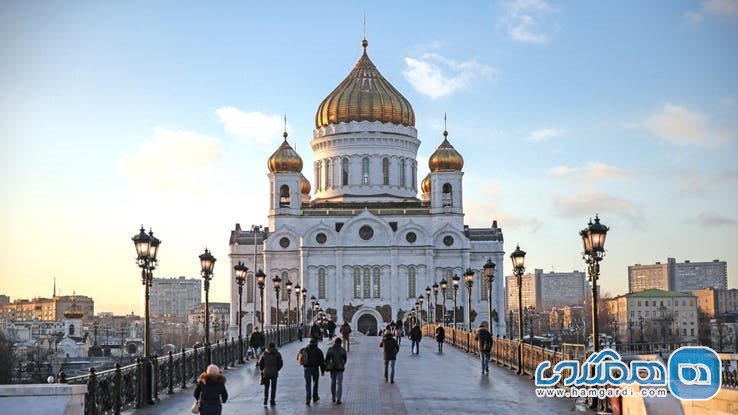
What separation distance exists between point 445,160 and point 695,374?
263ft

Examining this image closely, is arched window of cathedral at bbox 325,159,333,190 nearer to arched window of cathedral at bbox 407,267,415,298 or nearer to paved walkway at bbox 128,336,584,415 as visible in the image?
arched window of cathedral at bbox 407,267,415,298

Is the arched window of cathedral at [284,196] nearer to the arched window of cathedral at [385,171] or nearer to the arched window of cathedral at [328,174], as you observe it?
the arched window of cathedral at [328,174]

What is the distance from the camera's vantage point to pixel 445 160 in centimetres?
9744

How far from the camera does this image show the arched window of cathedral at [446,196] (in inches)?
3846

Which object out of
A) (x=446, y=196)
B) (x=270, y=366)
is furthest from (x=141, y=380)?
(x=446, y=196)

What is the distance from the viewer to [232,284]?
3959 inches

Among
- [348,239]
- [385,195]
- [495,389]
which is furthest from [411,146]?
[495,389]

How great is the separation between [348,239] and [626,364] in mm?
76149

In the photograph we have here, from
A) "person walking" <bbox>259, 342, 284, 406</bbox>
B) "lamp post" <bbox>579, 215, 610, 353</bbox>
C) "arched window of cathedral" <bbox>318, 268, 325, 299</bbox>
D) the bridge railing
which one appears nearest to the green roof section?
"arched window of cathedral" <bbox>318, 268, 325, 299</bbox>

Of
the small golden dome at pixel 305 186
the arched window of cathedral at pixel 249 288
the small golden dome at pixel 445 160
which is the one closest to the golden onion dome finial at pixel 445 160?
the small golden dome at pixel 445 160

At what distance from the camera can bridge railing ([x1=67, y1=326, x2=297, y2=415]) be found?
19.6 metres

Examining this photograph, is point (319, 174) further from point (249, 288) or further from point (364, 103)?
point (249, 288)

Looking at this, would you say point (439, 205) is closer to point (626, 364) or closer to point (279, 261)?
point (279, 261)

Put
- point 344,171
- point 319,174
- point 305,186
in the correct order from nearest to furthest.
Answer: point 344,171, point 319,174, point 305,186
